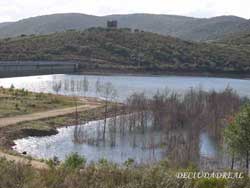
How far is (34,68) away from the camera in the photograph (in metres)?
115

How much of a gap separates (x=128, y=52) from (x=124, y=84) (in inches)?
1661

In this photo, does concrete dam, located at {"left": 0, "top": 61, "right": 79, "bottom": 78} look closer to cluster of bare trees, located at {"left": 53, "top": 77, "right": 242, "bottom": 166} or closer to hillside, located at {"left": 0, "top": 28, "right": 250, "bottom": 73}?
hillside, located at {"left": 0, "top": 28, "right": 250, "bottom": 73}

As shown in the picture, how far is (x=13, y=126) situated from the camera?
150 feet

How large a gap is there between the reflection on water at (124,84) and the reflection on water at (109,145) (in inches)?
1126

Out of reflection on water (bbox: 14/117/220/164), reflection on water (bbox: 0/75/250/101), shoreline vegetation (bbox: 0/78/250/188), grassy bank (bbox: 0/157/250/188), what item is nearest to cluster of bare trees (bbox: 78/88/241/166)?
shoreline vegetation (bbox: 0/78/250/188)

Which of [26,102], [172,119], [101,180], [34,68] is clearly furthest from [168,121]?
[34,68]

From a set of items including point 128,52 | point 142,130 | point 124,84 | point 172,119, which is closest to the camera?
point 142,130

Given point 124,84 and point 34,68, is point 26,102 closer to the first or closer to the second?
point 124,84

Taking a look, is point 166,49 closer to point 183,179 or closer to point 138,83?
point 138,83

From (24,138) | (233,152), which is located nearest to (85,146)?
(24,138)

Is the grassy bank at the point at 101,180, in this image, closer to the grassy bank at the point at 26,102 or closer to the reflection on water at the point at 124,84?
the grassy bank at the point at 26,102

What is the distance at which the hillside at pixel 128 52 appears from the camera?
130875mm

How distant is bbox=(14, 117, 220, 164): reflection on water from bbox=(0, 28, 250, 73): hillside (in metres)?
79.1

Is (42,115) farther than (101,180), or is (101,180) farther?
(42,115)
